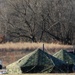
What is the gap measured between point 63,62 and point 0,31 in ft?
95.1

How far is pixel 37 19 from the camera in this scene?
2066 inches

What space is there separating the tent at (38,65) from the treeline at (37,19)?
93.5 feet

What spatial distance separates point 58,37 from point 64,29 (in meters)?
1.40

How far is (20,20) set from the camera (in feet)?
169

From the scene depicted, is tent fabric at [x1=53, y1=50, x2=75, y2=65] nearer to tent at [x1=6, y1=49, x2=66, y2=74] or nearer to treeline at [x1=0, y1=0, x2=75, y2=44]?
tent at [x1=6, y1=49, x2=66, y2=74]

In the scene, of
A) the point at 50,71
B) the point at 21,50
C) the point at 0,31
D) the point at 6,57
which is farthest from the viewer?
the point at 0,31

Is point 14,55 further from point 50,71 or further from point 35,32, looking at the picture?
point 35,32

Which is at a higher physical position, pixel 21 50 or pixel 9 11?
pixel 9 11

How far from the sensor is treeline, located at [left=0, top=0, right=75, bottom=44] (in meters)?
51.6

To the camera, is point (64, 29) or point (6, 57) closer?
point (6, 57)

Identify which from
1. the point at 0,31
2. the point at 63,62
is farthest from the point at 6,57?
the point at 0,31

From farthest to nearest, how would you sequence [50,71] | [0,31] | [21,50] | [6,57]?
[0,31] < [21,50] < [6,57] < [50,71]

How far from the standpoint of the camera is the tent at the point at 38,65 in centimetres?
2231

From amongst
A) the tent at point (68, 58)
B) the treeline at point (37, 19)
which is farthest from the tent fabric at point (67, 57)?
the treeline at point (37, 19)
